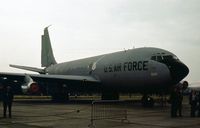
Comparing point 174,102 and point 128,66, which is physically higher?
point 128,66

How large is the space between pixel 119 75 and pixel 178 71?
586 cm

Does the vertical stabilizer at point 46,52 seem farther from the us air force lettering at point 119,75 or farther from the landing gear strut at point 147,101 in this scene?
the landing gear strut at point 147,101

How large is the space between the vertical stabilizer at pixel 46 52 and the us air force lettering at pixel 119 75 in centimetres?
1210

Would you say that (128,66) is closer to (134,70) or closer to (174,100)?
(134,70)

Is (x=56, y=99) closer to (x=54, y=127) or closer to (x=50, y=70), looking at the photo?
(x=50, y=70)

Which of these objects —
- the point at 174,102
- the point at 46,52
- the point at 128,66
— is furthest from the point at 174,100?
the point at 46,52

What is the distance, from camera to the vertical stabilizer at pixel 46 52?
50.5 meters

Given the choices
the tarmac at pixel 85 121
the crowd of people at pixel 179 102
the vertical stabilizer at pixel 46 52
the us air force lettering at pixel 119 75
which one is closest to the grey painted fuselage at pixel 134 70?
the us air force lettering at pixel 119 75

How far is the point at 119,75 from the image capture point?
89.0 feet

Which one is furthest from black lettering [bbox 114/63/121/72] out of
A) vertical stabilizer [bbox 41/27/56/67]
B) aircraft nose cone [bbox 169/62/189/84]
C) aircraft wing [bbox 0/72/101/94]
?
vertical stabilizer [bbox 41/27/56/67]

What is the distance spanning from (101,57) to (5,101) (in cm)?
1584

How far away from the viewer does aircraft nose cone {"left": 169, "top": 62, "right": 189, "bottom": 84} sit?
74.4ft

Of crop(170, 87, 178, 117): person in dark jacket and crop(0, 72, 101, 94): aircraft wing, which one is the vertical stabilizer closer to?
crop(0, 72, 101, 94): aircraft wing

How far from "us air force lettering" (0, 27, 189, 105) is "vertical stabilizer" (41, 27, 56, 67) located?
39.7ft
